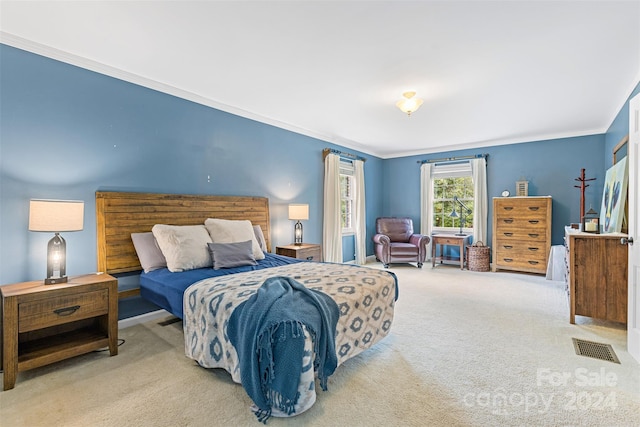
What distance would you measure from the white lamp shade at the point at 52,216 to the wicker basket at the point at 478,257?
5958 mm

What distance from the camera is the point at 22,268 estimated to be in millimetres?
2443

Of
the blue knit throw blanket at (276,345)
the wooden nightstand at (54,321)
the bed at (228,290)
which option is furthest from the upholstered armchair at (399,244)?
the wooden nightstand at (54,321)

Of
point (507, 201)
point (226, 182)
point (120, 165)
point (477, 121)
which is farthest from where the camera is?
point (507, 201)

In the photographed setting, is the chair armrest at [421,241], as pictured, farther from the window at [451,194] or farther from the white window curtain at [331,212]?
the white window curtain at [331,212]

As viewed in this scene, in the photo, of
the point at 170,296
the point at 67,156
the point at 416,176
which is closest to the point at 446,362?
the point at 170,296

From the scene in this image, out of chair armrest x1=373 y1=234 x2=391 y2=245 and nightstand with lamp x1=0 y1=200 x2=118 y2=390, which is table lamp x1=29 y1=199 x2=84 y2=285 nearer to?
nightstand with lamp x1=0 y1=200 x2=118 y2=390

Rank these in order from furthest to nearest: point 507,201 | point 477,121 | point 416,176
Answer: point 416,176 → point 507,201 → point 477,121

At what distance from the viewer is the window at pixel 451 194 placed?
6.44m

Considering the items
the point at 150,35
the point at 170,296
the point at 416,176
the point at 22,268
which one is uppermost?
the point at 150,35

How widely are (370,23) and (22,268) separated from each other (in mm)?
3363

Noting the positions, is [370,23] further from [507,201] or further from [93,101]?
[507,201]

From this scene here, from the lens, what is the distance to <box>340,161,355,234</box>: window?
20.1ft

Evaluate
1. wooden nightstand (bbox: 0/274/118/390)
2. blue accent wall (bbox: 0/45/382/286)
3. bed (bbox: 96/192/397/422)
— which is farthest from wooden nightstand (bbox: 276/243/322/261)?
wooden nightstand (bbox: 0/274/118/390)

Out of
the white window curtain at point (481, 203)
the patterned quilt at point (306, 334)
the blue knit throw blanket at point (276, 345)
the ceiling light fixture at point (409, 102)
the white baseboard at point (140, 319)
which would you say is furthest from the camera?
the white window curtain at point (481, 203)
